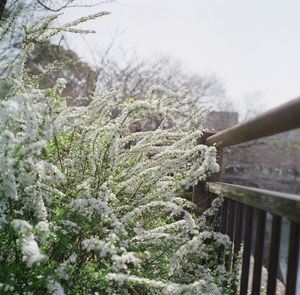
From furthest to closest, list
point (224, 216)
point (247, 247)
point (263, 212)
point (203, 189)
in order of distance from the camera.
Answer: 1. point (203, 189)
2. point (224, 216)
3. point (247, 247)
4. point (263, 212)

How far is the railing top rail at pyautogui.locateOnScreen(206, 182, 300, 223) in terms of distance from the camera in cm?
125

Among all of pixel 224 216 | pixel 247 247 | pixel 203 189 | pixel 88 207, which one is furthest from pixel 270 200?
pixel 203 189

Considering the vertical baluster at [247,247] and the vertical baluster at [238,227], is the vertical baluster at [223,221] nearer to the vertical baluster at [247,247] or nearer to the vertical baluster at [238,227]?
the vertical baluster at [238,227]

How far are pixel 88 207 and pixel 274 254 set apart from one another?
592mm

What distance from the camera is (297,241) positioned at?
126 centimetres

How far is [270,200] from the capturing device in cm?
144

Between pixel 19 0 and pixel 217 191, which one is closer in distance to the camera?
pixel 217 191

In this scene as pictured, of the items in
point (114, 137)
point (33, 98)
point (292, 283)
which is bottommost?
point (292, 283)

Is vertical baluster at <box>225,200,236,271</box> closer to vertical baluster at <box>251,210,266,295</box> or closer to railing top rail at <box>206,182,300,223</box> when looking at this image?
railing top rail at <box>206,182,300,223</box>

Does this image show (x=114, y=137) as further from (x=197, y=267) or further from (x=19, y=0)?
(x=19, y=0)

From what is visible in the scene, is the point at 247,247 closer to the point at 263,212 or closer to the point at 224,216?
the point at 263,212

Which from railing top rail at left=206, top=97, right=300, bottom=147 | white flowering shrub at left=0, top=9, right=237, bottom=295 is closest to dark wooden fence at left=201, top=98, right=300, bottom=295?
railing top rail at left=206, top=97, right=300, bottom=147

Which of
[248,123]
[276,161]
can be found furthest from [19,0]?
[276,161]

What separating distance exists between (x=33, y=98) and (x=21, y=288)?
2.06 ft
